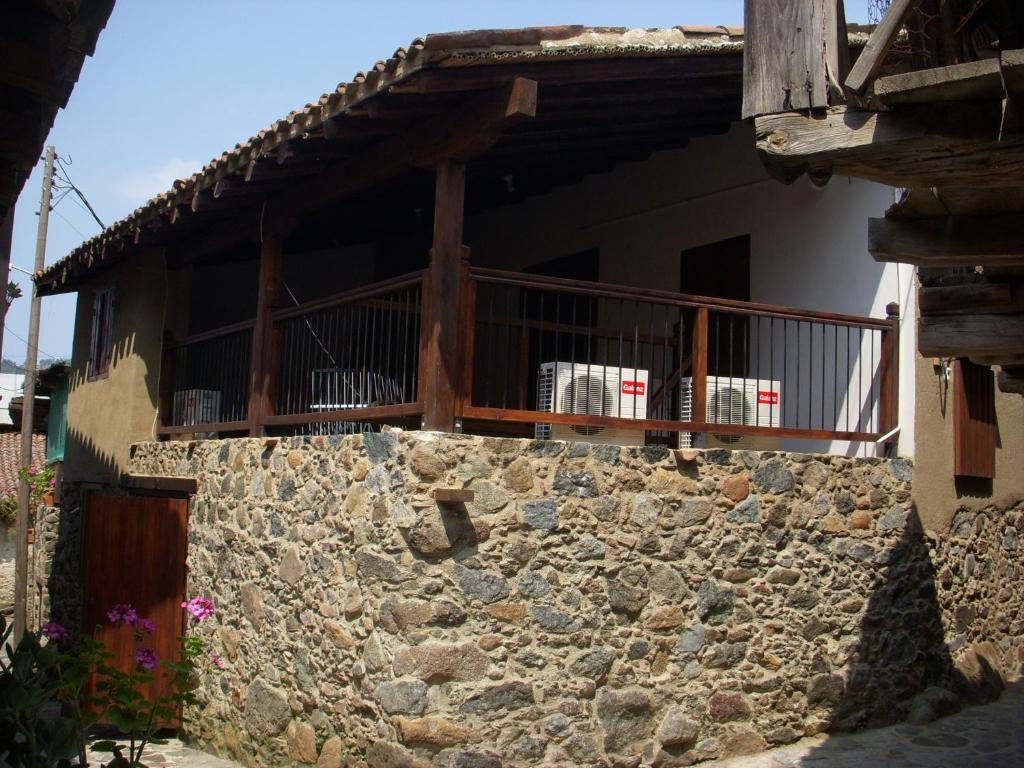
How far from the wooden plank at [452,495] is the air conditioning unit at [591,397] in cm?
106

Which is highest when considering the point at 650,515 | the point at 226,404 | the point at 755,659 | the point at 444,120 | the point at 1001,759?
the point at 444,120

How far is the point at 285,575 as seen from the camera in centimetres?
780

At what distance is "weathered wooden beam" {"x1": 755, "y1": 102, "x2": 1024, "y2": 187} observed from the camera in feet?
11.2

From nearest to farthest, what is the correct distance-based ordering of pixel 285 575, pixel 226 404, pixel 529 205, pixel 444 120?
pixel 444 120 < pixel 285 575 < pixel 226 404 < pixel 529 205

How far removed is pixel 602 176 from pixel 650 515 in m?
4.80

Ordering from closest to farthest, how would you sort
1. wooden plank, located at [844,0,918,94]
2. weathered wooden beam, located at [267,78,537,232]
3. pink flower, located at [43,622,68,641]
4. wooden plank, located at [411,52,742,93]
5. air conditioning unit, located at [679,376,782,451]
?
1. wooden plank, located at [844,0,918,94]
2. pink flower, located at [43,622,68,641]
3. wooden plank, located at [411,52,742,93]
4. weathered wooden beam, located at [267,78,537,232]
5. air conditioning unit, located at [679,376,782,451]

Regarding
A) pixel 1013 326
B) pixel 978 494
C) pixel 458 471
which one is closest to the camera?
pixel 1013 326

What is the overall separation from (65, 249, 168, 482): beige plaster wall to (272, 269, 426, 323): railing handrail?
290 cm

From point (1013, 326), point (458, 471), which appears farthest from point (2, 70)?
point (1013, 326)

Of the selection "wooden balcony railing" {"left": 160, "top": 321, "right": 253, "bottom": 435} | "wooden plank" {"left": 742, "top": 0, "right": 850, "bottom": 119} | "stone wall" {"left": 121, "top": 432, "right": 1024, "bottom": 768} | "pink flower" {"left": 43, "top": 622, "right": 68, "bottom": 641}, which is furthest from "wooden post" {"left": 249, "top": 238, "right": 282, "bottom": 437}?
"wooden plank" {"left": 742, "top": 0, "right": 850, "bottom": 119}

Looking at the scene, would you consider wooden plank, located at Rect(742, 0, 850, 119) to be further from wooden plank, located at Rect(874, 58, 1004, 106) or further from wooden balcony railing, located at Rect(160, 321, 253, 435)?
wooden balcony railing, located at Rect(160, 321, 253, 435)

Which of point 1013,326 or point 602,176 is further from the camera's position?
point 602,176

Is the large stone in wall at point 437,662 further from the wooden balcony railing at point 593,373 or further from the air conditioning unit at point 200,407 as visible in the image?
the air conditioning unit at point 200,407

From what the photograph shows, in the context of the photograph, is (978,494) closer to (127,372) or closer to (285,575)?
(285,575)
